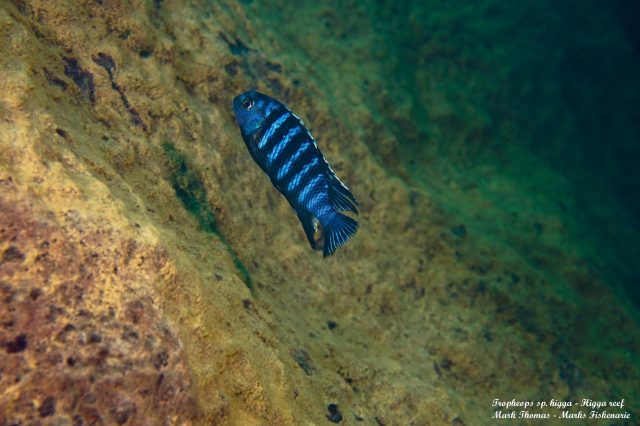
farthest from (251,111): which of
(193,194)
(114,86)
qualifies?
(114,86)

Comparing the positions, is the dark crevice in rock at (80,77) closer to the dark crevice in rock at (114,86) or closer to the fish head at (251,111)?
the dark crevice in rock at (114,86)

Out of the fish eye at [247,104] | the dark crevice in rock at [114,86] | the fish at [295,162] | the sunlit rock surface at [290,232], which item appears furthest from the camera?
the dark crevice in rock at [114,86]

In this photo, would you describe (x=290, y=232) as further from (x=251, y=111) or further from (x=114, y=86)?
(x=114, y=86)

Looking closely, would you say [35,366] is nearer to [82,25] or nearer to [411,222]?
[82,25]

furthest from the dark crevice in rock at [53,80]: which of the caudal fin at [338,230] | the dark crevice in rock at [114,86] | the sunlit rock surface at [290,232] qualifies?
the caudal fin at [338,230]

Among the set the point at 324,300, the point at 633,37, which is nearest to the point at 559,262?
the point at 324,300

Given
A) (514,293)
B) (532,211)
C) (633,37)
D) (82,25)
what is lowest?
(82,25)

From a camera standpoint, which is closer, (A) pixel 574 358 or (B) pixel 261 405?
(B) pixel 261 405
